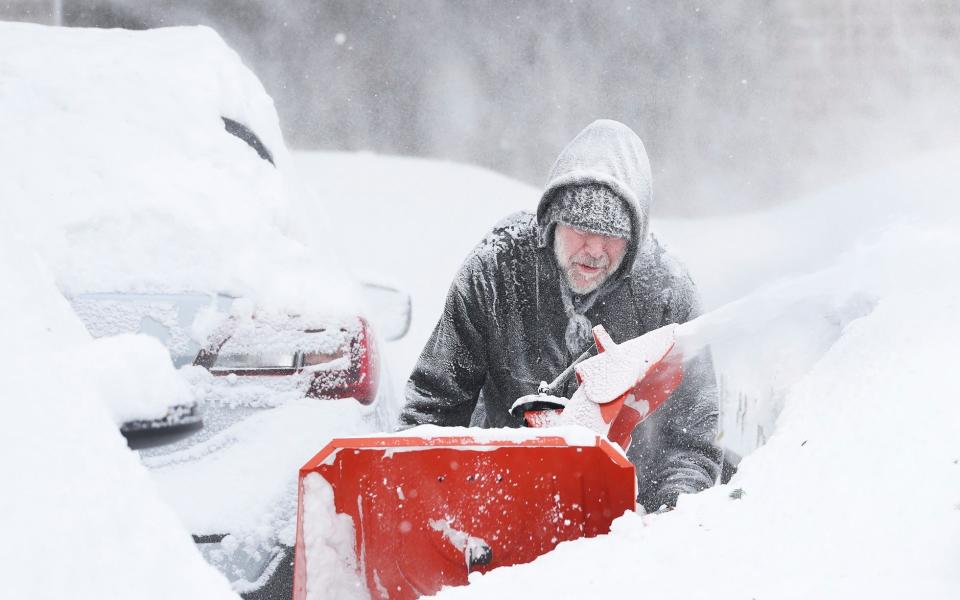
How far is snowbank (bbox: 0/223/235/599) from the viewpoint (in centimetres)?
86

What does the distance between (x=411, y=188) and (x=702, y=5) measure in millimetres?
3132

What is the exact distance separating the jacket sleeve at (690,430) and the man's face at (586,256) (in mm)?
418

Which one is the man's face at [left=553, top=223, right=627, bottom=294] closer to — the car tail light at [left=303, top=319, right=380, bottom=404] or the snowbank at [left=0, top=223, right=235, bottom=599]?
the car tail light at [left=303, top=319, right=380, bottom=404]

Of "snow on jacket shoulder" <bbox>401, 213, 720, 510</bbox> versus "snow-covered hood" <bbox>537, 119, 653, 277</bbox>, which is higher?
"snow-covered hood" <bbox>537, 119, 653, 277</bbox>

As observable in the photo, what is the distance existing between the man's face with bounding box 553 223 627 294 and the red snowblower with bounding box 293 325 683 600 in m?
0.94

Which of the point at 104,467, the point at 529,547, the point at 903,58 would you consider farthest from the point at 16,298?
the point at 903,58

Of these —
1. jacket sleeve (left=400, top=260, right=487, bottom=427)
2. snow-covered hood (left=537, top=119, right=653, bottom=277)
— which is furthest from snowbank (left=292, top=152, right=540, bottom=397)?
snow-covered hood (left=537, top=119, right=653, bottom=277)

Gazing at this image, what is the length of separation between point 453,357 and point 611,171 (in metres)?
0.83

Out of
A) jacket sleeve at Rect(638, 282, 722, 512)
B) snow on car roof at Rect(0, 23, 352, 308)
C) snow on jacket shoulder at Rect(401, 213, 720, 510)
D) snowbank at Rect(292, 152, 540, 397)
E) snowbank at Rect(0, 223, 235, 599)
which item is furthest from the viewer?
snowbank at Rect(292, 152, 540, 397)

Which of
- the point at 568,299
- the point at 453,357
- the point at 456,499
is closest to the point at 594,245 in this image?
the point at 568,299

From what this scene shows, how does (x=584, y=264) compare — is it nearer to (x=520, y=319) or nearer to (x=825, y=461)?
(x=520, y=319)

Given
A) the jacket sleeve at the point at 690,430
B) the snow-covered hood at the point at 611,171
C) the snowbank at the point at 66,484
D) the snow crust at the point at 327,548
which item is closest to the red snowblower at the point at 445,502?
the snow crust at the point at 327,548

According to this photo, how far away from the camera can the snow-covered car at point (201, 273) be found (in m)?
2.11

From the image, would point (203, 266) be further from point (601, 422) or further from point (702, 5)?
point (702, 5)
